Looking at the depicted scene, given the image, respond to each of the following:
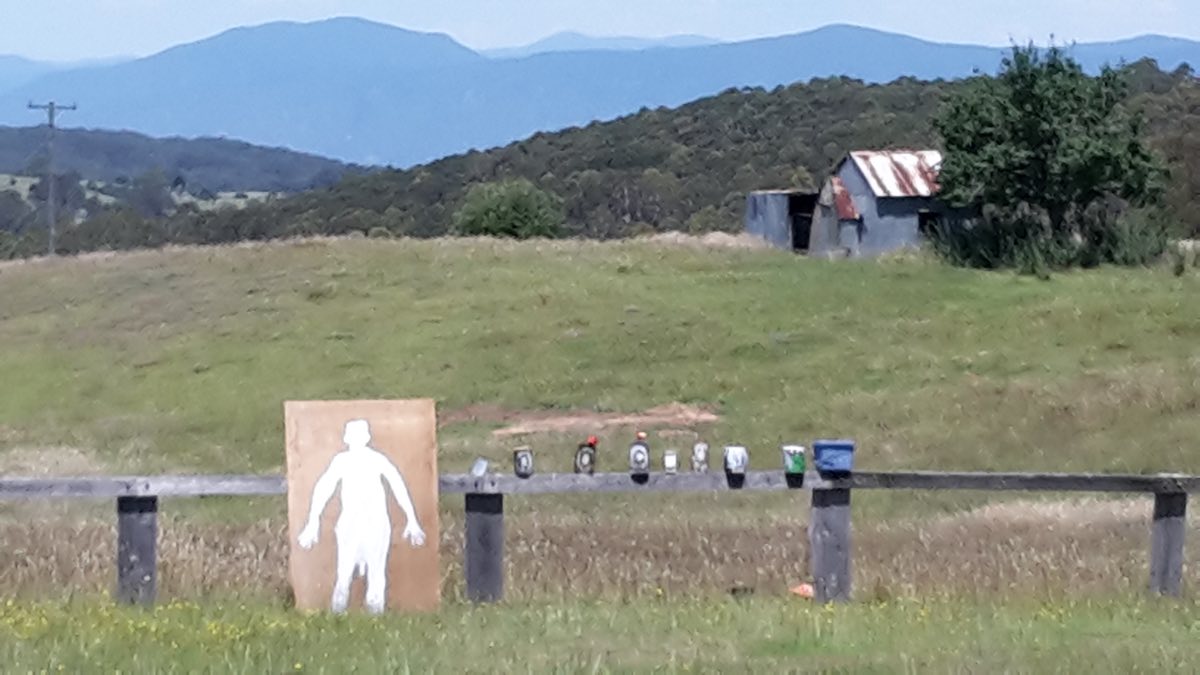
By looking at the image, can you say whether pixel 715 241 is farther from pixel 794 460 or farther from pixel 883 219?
pixel 794 460

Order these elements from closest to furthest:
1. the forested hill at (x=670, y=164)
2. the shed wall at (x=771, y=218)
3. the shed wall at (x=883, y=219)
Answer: the shed wall at (x=883, y=219)
the shed wall at (x=771, y=218)
the forested hill at (x=670, y=164)

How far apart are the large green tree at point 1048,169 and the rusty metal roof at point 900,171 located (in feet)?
6.50

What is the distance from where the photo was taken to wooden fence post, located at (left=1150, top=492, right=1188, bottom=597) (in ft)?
36.4

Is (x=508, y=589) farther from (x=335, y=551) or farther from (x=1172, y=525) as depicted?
(x=1172, y=525)

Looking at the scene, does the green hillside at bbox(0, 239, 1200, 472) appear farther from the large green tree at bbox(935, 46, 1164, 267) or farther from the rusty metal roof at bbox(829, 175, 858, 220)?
the rusty metal roof at bbox(829, 175, 858, 220)

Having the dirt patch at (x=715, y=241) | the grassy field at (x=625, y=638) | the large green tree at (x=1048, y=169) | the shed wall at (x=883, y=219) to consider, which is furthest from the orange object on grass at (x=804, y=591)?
the dirt patch at (x=715, y=241)

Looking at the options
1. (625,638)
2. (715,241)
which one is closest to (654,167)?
(715,241)

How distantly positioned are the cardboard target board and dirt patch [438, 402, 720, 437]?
2103 cm

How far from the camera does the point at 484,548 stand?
11070 millimetres

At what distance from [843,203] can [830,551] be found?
4511 centimetres

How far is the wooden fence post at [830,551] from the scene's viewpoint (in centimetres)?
1105

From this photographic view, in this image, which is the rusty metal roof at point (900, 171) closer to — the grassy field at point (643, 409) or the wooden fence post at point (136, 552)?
the grassy field at point (643, 409)

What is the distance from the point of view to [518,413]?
34.4m

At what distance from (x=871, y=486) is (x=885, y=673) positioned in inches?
121
